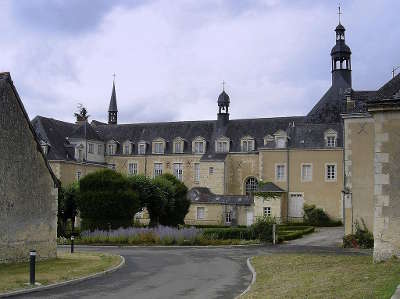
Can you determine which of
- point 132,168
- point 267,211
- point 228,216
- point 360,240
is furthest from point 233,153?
point 360,240

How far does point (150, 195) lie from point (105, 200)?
4.36 metres

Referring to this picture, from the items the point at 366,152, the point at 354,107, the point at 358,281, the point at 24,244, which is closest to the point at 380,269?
the point at 358,281

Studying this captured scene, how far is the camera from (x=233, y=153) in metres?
56.2

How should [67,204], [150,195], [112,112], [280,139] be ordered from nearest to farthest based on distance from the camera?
[67,204] < [150,195] < [280,139] < [112,112]

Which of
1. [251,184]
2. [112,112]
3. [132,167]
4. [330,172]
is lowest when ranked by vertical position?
[251,184]

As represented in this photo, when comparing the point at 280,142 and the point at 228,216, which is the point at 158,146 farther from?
the point at 228,216

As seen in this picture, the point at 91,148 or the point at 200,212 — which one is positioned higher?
the point at 91,148

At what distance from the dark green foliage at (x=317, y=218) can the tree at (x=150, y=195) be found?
49.0 feet

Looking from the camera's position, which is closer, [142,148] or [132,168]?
[142,148]

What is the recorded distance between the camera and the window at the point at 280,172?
50.3 m

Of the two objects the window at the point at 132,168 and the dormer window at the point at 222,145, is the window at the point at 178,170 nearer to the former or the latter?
the dormer window at the point at 222,145

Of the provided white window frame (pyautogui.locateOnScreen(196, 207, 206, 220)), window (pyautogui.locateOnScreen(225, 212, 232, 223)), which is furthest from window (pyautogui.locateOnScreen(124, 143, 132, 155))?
window (pyautogui.locateOnScreen(225, 212, 232, 223))

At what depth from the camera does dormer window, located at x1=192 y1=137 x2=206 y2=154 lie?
58188 millimetres

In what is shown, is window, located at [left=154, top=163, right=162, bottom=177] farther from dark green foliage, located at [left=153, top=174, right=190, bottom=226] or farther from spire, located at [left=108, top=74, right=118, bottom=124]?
dark green foliage, located at [left=153, top=174, right=190, bottom=226]
